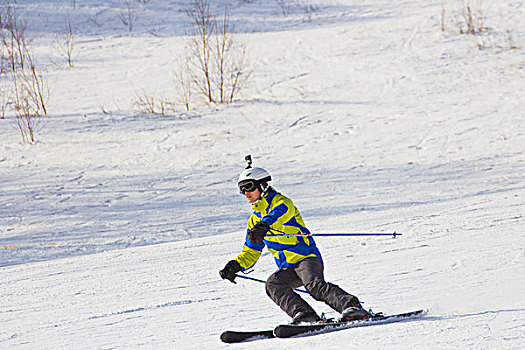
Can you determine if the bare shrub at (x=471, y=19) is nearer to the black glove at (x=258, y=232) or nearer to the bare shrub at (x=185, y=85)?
the bare shrub at (x=185, y=85)

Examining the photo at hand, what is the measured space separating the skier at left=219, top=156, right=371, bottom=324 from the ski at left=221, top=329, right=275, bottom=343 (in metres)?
0.21

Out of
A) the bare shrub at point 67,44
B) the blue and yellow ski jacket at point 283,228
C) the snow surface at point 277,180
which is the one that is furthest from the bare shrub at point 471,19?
the blue and yellow ski jacket at point 283,228

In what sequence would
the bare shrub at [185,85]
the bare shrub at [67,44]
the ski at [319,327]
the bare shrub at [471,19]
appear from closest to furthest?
the ski at [319,327] < the bare shrub at [185,85] < the bare shrub at [471,19] < the bare shrub at [67,44]

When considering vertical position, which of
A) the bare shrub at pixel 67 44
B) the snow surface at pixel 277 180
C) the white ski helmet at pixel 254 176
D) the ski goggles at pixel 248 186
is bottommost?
the snow surface at pixel 277 180

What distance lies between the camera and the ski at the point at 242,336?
373cm

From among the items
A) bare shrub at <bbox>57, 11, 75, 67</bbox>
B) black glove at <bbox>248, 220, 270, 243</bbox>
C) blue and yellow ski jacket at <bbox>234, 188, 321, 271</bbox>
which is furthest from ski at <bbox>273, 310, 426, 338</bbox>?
bare shrub at <bbox>57, 11, 75, 67</bbox>

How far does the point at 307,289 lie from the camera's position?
3.70 metres

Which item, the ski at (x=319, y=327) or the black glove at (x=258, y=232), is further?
the black glove at (x=258, y=232)

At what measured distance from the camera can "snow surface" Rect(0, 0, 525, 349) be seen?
14.1 feet

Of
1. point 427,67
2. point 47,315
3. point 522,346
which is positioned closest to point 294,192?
point 47,315

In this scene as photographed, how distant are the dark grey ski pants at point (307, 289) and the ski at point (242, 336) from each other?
0.21 meters

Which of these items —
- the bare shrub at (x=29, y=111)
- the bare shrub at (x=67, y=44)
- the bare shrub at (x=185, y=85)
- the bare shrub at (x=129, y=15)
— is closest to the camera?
the bare shrub at (x=29, y=111)

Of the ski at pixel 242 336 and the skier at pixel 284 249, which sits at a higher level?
the skier at pixel 284 249

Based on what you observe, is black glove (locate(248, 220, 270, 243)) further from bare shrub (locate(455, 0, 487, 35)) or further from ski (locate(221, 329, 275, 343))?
bare shrub (locate(455, 0, 487, 35))
